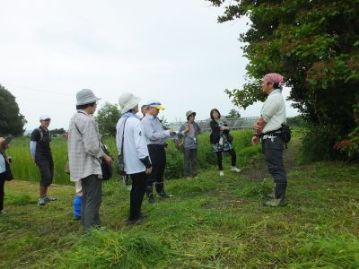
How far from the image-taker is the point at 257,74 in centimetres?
921

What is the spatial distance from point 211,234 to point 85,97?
214 centimetres

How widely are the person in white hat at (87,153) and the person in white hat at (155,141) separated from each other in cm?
189

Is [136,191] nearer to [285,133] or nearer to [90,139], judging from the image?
[90,139]

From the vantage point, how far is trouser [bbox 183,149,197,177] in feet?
34.8

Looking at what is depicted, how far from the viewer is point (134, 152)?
5.66 m

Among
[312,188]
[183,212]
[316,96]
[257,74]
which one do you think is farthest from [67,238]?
[316,96]

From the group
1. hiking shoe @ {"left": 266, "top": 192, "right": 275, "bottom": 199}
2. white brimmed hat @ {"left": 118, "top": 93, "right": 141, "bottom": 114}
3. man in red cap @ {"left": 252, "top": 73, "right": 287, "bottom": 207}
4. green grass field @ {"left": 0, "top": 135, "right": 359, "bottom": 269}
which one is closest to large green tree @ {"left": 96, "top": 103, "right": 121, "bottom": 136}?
green grass field @ {"left": 0, "top": 135, "right": 359, "bottom": 269}

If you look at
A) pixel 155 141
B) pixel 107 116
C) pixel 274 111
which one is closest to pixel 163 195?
pixel 155 141

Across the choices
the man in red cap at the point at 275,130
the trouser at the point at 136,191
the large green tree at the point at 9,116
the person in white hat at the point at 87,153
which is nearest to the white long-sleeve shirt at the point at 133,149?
the trouser at the point at 136,191

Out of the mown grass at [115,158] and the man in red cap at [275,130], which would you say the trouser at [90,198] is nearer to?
the man in red cap at [275,130]

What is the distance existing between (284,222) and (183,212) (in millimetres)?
1332

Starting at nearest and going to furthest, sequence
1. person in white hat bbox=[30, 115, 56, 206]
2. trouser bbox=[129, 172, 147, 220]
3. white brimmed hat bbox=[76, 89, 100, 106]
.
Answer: white brimmed hat bbox=[76, 89, 100, 106]
trouser bbox=[129, 172, 147, 220]
person in white hat bbox=[30, 115, 56, 206]

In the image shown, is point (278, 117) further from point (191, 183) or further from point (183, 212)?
point (191, 183)

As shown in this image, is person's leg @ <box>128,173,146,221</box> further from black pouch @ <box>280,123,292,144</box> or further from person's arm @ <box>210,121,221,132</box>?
person's arm @ <box>210,121,221,132</box>
